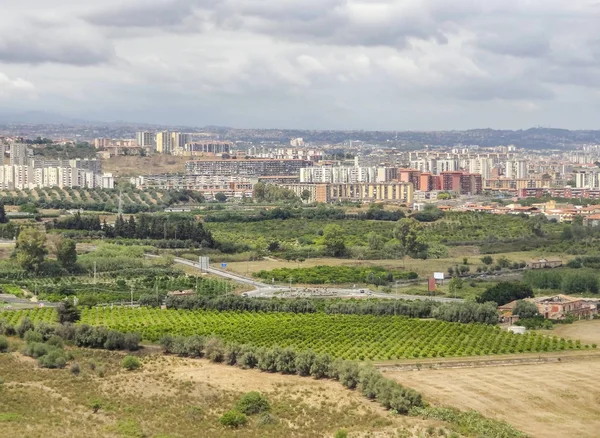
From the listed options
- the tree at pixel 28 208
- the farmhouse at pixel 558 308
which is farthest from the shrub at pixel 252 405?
the tree at pixel 28 208

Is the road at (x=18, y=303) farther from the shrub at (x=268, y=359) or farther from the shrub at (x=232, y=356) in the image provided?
the shrub at (x=268, y=359)

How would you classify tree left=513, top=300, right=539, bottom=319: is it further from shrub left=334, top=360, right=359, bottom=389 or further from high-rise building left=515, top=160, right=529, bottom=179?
high-rise building left=515, top=160, right=529, bottom=179

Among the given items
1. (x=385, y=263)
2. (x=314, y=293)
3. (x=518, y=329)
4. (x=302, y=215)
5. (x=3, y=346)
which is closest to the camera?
(x=3, y=346)

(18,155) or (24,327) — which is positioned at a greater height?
(18,155)

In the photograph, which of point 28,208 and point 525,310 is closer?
point 525,310

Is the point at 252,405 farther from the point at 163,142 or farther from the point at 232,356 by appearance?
the point at 163,142

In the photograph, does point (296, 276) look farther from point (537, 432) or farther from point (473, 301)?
point (537, 432)

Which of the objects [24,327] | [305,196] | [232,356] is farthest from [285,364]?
[305,196]
